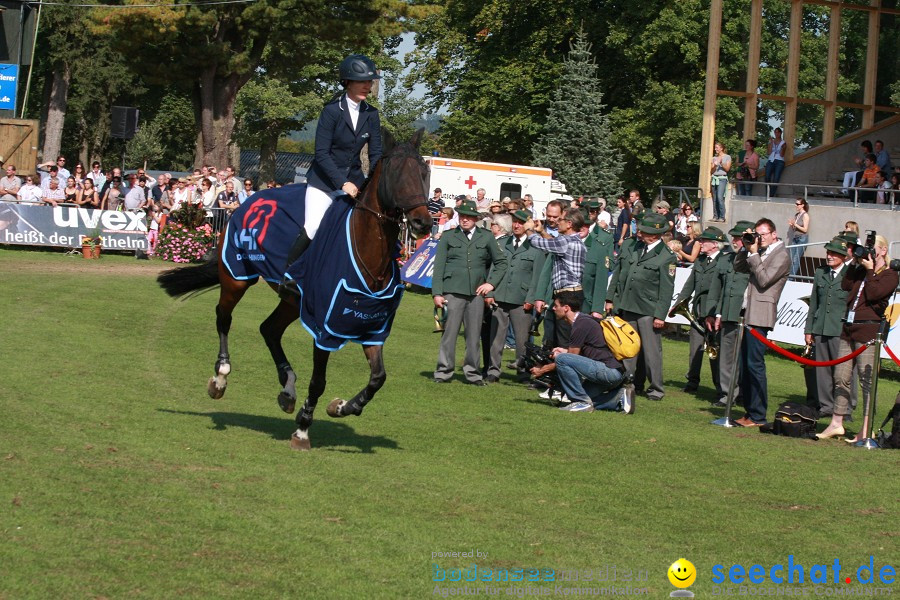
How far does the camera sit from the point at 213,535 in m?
6.87

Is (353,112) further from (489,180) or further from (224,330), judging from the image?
(489,180)

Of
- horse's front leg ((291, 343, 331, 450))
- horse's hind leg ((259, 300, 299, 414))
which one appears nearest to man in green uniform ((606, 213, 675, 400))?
horse's hind leg ((259, 300, 299, 414))

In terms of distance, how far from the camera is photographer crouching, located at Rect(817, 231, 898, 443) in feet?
40.4

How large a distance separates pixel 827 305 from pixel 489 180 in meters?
21.4

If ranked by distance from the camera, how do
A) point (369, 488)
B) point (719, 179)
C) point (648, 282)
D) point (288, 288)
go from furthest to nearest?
point (719, 179)
point (648, 282)
point (288, 288)
point (369, 488)

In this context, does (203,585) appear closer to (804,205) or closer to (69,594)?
(69,594)

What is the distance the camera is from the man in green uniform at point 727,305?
1407 centimetres

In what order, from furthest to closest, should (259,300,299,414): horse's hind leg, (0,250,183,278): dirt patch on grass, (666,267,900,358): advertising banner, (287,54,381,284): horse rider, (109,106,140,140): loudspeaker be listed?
(109,106,140,140): loudspeaker → (0,250,183,278): dirt patch on grass → (666,267,900,358): advertising banner → (259,300,299,414): horse's hind leg → (287,54,381,284): horse rider

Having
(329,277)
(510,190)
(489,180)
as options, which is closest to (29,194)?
(489,180)

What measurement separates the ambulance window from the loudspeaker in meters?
10.9

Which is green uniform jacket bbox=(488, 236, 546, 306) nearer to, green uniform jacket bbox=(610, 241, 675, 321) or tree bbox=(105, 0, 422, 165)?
green uniform jacket bbox=(610, 241, 675, 321)

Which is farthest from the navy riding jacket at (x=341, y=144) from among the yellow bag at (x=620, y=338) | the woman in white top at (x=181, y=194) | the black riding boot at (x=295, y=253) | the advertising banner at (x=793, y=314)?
the woman in white top at (x=181, y=194)

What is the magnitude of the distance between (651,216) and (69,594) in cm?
1065

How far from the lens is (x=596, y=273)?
1536 cm
